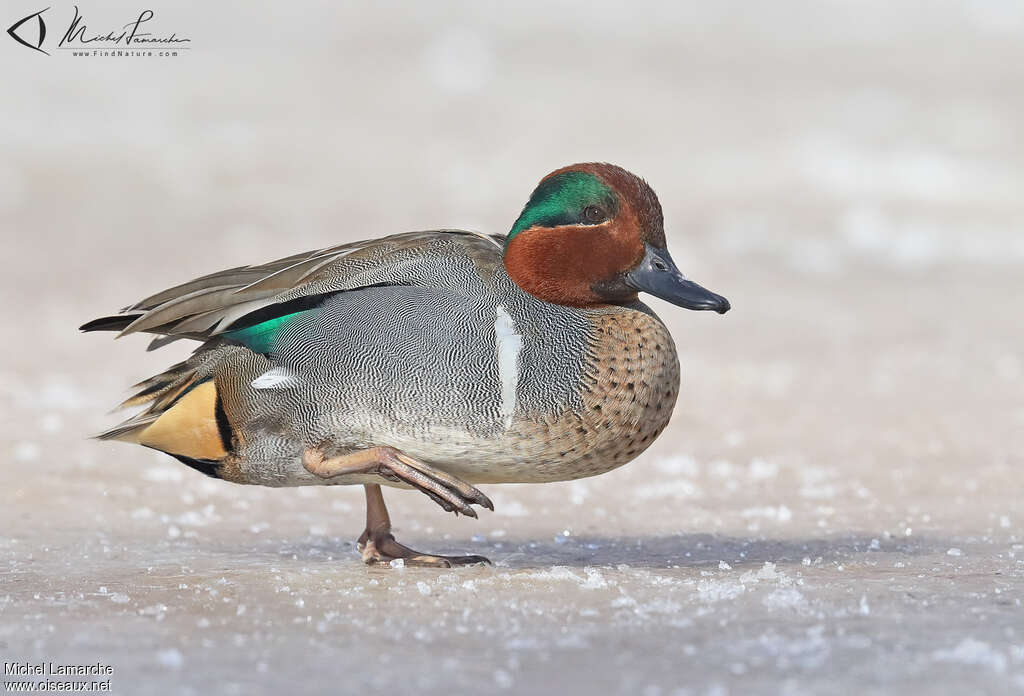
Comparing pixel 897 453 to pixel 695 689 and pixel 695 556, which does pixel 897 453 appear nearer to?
pixel 695 556

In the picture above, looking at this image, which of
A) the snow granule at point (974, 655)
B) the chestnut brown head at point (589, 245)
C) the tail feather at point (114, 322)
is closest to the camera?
the snow granule at point (974, 655)

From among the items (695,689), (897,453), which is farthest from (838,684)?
(897,453)

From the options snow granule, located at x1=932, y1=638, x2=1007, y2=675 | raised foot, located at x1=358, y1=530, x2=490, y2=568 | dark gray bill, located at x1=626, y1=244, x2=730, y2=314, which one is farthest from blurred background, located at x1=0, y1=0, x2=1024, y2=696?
dark gray bill, located at x1=626, y1=244, x2=730, y2=314

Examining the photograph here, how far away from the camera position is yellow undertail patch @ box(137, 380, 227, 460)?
4.71 meters

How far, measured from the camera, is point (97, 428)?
788 centimetres

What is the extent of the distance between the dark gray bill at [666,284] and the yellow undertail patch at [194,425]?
1445 millimetres

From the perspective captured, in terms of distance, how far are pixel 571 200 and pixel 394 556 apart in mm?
1374

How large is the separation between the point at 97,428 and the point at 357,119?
9.55 metres

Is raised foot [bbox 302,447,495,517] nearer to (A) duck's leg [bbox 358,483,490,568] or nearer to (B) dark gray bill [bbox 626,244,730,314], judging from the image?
(A) duck's leg [bbox 358,483,490,568]

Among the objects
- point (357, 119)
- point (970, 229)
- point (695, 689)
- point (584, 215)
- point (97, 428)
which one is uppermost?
point (357, 119)

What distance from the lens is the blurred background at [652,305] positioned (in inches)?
143

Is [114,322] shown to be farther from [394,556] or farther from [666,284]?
[666,284]

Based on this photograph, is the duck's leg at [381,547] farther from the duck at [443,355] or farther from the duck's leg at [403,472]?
the duck's leg at [403,472]

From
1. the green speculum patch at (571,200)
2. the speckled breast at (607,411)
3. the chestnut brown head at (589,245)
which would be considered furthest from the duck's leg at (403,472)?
the green speculum patch at (571,200)
